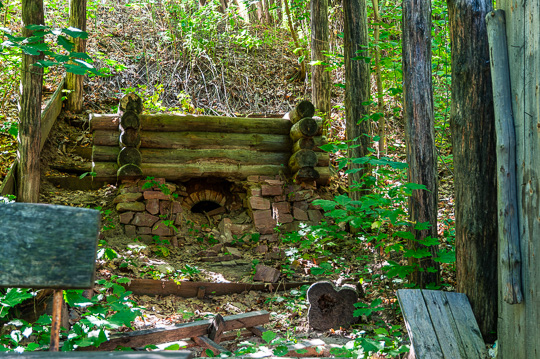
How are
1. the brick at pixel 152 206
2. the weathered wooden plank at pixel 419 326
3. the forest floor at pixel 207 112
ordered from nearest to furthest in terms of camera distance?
the weathered wooden plank at pixel 419 326
the forest floor at pixel 207 112
the brick at pixel 152 206

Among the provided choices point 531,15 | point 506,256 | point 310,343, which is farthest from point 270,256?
point 531,15

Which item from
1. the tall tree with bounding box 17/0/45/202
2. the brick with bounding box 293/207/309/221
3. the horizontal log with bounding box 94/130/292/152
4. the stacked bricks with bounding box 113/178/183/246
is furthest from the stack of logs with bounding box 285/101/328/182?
the tall tree with bounding box 17/0/45/202

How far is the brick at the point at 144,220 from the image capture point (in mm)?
7035

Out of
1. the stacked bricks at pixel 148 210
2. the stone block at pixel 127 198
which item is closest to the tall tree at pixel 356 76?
the stacked bricks at pixel 148 210

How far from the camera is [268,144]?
8.30 meters

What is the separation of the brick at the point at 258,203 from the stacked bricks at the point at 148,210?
1.18 metres

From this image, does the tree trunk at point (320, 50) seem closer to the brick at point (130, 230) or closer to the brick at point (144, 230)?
the brick at point (144, 230)

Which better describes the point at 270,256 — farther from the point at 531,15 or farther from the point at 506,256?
the point at 531,15

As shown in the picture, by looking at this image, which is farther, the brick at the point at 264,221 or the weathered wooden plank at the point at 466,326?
the brick at the point at 264,221

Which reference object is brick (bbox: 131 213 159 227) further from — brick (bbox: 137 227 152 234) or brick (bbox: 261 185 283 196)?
brick (bbox: 261 185 283 196)

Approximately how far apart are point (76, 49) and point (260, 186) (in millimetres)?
4778

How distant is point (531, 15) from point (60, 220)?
262 cm

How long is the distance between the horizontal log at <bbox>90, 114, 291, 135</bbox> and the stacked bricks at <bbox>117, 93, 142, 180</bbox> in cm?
31

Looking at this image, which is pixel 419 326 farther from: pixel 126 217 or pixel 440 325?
pixel 126 217
